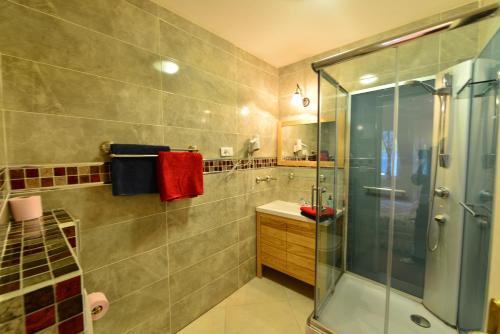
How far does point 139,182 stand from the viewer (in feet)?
4.15

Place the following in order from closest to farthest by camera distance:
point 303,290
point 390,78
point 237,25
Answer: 1. point 237,25
2. point 390,78
3. point 303,290

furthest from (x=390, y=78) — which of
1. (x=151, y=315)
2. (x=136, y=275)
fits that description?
(x=151, y=315)

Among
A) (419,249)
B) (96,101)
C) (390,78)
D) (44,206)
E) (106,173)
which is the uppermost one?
(390,78)

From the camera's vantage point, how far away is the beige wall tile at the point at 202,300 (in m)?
1.59

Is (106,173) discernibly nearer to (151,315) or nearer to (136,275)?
(136,275)

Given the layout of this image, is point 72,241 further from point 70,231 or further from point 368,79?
point 368,79

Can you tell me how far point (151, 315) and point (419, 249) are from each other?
2.20 m

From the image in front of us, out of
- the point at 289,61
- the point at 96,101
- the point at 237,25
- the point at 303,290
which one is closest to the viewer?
the point at 96,101

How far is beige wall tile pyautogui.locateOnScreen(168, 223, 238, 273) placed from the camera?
156 centimetres

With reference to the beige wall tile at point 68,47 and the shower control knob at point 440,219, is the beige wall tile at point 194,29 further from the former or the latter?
the shower control knob at point 440,219

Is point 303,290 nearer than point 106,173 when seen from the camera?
No

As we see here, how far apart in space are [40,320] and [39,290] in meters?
0.05

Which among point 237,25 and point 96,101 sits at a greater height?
point 237,25

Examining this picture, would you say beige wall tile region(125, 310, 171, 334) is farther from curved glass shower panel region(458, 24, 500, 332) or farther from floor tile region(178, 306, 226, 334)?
curved glass shower panel region(458, 24, 500, 332)
